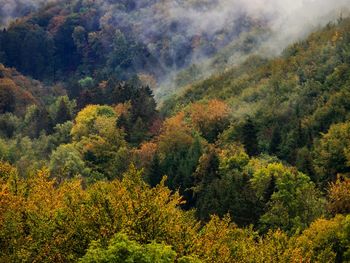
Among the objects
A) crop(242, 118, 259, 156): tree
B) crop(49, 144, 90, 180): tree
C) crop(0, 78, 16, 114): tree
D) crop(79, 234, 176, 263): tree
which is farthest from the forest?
crop(0, 78, 16, 114): tree

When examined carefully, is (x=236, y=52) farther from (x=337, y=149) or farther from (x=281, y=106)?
(x=337, y=149)

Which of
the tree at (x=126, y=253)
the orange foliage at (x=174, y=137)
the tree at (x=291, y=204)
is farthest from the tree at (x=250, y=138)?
the tree at (x=126, y=253)

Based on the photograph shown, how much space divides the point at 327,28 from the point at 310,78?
26541mm

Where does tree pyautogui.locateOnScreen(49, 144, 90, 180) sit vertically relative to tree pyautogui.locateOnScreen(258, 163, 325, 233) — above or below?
below

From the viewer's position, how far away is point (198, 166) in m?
100

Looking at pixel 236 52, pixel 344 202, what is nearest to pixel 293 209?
pixel 344 202

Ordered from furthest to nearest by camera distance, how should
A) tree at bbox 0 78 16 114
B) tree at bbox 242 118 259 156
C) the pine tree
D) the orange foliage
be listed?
tree at bbox 0 78 16 114, the pine tree, the orange foliage, tree at bbox 242 118 259 156

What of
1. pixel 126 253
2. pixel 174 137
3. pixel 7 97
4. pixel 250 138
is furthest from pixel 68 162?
pixel 126 253

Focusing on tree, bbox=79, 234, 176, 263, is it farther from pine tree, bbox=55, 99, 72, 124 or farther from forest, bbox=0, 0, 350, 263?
pine tree, bbox=55, 99, 72, 124

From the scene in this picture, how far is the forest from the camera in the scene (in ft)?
146

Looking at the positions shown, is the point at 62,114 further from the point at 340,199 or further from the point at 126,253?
the point at 126,253

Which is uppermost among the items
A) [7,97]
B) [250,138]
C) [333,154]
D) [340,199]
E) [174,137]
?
[340,199]

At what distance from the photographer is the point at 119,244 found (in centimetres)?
3800

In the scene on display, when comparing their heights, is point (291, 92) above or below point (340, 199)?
below
